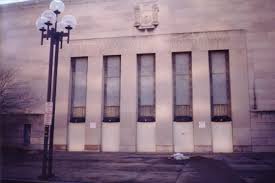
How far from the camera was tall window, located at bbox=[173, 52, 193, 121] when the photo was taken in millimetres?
21175

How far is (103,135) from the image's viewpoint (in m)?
21.9

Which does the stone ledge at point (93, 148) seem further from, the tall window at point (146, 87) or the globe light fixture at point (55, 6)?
the globe light fixture at point (55, 6)

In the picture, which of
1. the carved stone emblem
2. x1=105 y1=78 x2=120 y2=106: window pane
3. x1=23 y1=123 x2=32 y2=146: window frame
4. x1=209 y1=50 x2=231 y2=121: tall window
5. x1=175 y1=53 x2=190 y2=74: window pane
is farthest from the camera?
x1=23 y1=123 x2=32 y2=146: window frame

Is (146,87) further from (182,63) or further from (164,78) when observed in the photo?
(182,63)

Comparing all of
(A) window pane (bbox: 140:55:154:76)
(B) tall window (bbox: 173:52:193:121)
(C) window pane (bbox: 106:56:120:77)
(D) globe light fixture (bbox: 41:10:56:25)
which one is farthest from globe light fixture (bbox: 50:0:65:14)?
(B) tall window (bbox: 173:52:193:121)

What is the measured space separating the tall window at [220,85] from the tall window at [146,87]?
4.40 m

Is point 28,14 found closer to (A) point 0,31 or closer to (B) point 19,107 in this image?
(A) point 0,31

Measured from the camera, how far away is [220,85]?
20953mm

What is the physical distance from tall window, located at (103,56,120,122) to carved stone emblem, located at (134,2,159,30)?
3.18m

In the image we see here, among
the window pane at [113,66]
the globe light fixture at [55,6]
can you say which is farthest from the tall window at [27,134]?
the globe light fixture at [55,6]

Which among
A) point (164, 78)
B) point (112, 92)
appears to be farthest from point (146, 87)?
point (112, 92)

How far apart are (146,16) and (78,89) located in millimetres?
7886

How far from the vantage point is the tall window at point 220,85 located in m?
Answer: 20.7

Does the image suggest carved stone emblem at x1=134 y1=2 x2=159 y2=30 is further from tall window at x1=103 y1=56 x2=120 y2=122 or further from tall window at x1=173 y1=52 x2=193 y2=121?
tall window at x1=103 y1=56 x2=120 y2=122
